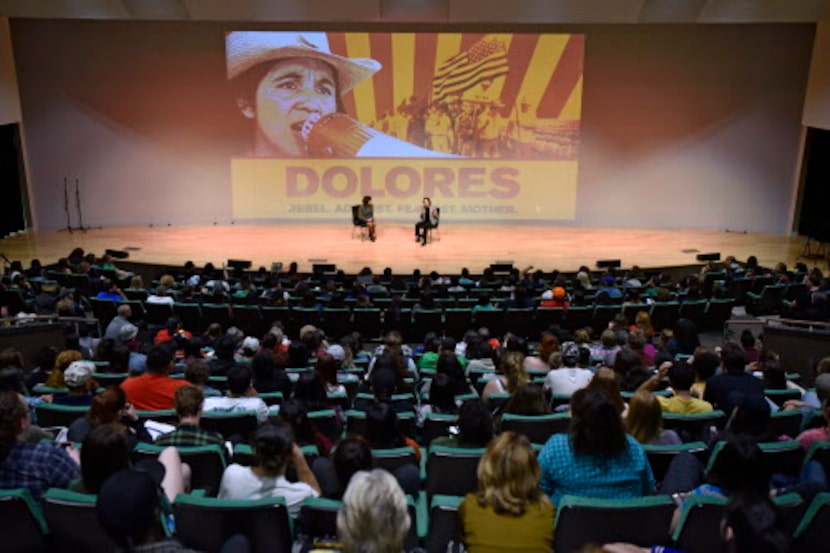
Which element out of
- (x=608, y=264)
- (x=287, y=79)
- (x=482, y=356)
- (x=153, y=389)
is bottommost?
(x=482, y=356)

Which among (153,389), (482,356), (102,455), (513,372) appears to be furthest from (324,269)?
(102,455)

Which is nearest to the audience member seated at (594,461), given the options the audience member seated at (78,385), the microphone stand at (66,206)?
the audience member seated at (78,385)

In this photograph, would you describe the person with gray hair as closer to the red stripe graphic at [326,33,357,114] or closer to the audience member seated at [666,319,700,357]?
the audience member seated at [666,319,700,357]

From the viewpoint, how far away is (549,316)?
34.1 feet

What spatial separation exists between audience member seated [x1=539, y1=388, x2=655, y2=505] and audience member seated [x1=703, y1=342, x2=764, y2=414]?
220cm

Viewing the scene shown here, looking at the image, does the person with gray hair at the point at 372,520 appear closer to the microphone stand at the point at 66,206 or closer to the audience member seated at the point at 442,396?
the audience member seated at the point at 442,396

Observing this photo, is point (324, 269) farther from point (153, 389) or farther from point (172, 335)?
point (153, 389)

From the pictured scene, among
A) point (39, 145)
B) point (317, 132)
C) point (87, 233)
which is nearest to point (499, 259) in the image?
point (317, 132)

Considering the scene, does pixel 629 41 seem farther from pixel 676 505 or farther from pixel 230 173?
pixel 676 505

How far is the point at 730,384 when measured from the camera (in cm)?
541

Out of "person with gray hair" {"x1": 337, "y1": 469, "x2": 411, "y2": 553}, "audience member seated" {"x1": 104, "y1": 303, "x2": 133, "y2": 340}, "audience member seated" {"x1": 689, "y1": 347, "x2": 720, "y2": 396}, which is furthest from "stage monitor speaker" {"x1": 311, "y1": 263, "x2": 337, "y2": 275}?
"person with gray hair" {"x1": 337, "y1": 469, "x2": 411, "y2": 553}

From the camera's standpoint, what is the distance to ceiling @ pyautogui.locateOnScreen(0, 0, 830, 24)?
15.4 meters

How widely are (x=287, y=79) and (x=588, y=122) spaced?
7618 millimetres

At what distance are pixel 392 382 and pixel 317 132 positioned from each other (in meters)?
14.0
